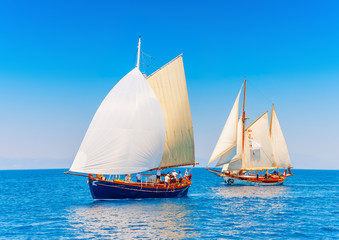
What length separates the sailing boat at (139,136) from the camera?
3700 centimetres

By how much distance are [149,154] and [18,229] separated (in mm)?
16339

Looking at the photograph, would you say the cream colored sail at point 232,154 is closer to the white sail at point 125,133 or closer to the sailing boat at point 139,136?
the sailing boat at point 139,136

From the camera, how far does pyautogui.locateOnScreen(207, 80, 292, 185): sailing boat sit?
74.1m

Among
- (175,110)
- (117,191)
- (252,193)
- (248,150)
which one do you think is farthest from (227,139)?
(117,191)

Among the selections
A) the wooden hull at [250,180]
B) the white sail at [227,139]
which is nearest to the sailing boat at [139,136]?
the white sail at [227,139]

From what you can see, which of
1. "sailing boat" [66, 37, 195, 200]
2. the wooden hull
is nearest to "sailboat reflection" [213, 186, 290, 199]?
the wooden hull

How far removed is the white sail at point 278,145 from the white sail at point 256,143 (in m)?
4.89

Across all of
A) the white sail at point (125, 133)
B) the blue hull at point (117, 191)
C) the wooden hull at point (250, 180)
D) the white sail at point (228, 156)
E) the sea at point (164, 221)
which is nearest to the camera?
the sea at point (164, 221)

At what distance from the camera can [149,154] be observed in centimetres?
4016

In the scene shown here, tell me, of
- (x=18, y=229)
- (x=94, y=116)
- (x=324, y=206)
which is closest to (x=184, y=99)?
(x=94, y=116)

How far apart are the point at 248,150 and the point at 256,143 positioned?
241 cm

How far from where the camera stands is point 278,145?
85.6 metres

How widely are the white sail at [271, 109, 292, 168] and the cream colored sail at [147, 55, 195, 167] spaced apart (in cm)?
4414

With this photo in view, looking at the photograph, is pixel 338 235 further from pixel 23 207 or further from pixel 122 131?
pixel 23 207
